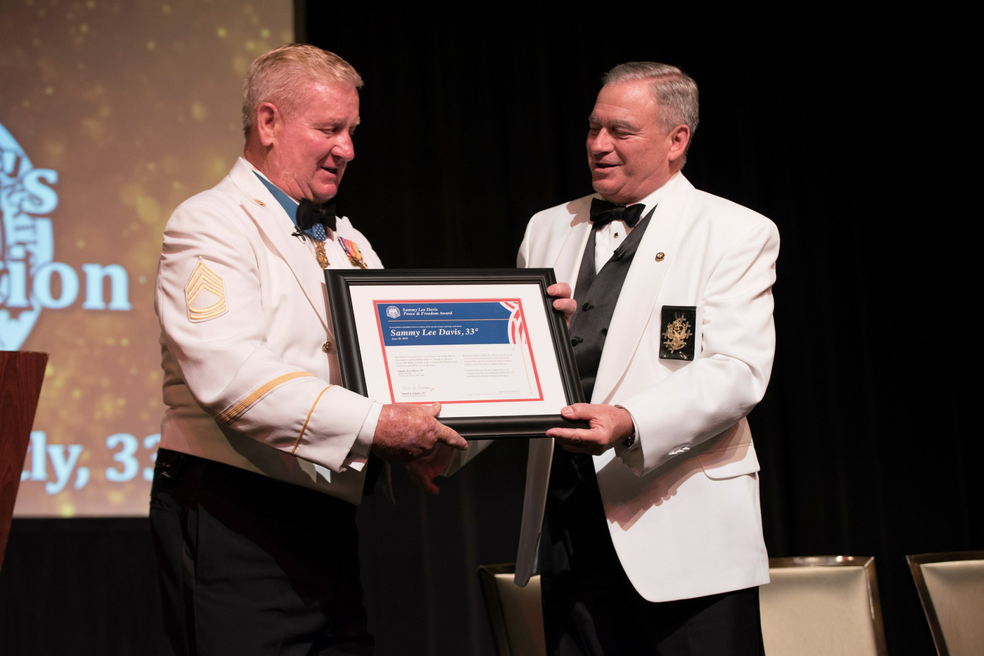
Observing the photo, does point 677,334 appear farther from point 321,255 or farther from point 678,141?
point 321,255

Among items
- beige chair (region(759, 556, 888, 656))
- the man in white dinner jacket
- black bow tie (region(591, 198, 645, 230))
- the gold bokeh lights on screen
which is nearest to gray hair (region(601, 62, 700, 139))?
the man in white dinner jacket

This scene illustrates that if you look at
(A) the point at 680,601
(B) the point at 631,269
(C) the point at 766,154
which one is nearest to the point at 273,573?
(A) the point at 680,601

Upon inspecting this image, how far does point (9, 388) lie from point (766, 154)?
3.54 m

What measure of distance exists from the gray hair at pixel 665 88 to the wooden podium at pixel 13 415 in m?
1.50

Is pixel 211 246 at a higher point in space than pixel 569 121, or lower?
lower

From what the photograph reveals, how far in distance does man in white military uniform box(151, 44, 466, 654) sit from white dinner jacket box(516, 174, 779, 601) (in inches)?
17.1

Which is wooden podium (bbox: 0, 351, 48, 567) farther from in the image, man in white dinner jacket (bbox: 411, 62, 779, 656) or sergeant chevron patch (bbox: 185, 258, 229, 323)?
man in white dinner jacket (bbox: 411, 62, 779, 656)

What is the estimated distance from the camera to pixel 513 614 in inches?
94.0

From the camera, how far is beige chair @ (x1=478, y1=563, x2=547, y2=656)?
2.36 m

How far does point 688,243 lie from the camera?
6.44 ft

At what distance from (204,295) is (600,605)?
3.67 ft

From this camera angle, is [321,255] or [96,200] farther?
[96,200]

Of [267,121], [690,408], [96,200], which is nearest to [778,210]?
[690,408]

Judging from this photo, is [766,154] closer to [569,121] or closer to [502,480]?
[569,121]
